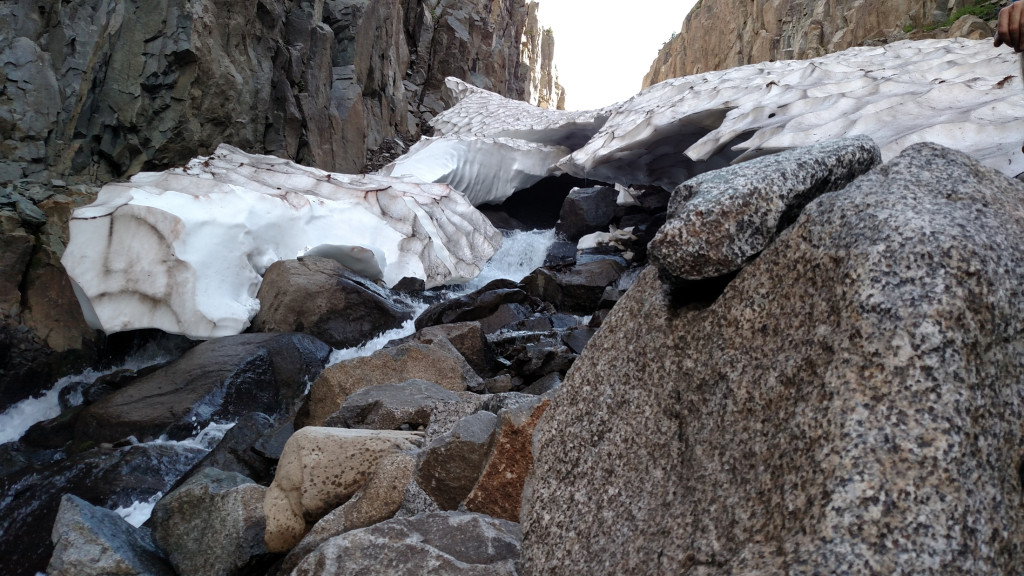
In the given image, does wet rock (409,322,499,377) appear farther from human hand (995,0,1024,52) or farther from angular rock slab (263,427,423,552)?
human hand (995,0,1024,52)

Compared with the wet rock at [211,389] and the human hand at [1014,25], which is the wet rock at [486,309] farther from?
the human hand at [1014,25]

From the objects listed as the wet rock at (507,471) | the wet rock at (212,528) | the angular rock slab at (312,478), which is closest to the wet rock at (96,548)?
the wet rock at (212,528)

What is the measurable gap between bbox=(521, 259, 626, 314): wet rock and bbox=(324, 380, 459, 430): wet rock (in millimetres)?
4482

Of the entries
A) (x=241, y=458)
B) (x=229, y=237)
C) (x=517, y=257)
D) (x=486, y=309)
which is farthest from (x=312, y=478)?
(x=517, y=257)

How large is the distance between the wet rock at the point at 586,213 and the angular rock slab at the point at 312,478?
332 inches

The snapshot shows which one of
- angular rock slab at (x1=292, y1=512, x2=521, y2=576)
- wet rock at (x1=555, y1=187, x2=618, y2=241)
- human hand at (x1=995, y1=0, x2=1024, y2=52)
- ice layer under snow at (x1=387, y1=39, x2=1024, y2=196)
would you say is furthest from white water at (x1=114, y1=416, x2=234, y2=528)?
wet rock at (x1=555, y1=187, x2=618, y2=241)

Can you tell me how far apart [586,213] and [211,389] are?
6660 mm

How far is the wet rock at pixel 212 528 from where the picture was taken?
3.33m

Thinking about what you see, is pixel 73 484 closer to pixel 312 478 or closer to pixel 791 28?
pixel 312 478

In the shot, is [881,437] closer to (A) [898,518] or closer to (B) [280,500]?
(A) [898,518]

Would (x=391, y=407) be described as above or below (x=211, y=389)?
above

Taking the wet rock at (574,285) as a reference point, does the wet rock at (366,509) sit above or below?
above

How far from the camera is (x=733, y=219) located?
190 centimetres

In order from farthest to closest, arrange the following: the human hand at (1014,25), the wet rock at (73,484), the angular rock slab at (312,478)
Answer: the wet rock at (73,484)
the angular rock slab at (312,478)
the human hand at (1014,25)
